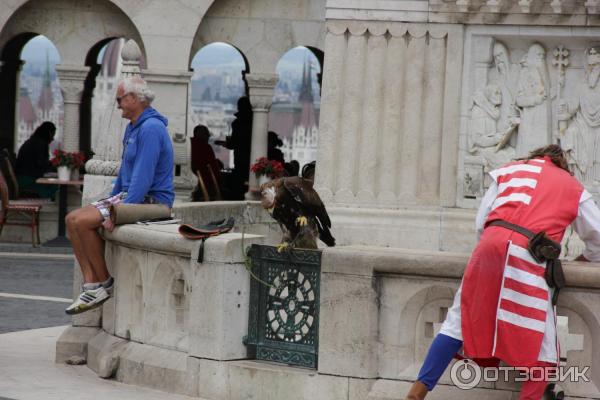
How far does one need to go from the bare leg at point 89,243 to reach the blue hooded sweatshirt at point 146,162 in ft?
0.85

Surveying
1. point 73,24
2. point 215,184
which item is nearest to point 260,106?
point 215,184

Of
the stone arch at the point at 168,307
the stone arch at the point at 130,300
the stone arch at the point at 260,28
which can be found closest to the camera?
the stone arch at the point at 168,307

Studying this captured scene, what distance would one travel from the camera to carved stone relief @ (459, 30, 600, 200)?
11.9m

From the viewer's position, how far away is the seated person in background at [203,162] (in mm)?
22328

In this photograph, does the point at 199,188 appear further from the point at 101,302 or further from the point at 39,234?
the point at 101,302

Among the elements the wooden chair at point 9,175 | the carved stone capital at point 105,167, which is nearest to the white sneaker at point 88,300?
the carved stone capital at point 105,167

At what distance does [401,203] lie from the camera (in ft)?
39.6

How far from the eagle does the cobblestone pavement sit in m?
3.59

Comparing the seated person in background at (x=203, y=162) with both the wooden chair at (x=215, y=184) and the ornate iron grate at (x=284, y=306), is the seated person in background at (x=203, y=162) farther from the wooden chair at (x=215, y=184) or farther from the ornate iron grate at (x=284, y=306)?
the ornate iron grate at (x=284, y=306)

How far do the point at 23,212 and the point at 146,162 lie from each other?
1246 centimetres

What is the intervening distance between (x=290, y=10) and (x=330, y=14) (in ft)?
37.3

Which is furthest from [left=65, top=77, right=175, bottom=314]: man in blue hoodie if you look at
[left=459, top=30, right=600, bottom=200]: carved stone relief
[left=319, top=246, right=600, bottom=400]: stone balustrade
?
[left=459, top=30, right=600, bottom=200]: carved stone relief

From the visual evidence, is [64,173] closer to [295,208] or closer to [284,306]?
[295,208]

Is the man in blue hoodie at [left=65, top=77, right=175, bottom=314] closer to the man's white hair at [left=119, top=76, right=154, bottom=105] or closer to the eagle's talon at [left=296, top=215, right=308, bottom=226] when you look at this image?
the man's white hair at [left=119, top=76, right=154, bottom=105]
